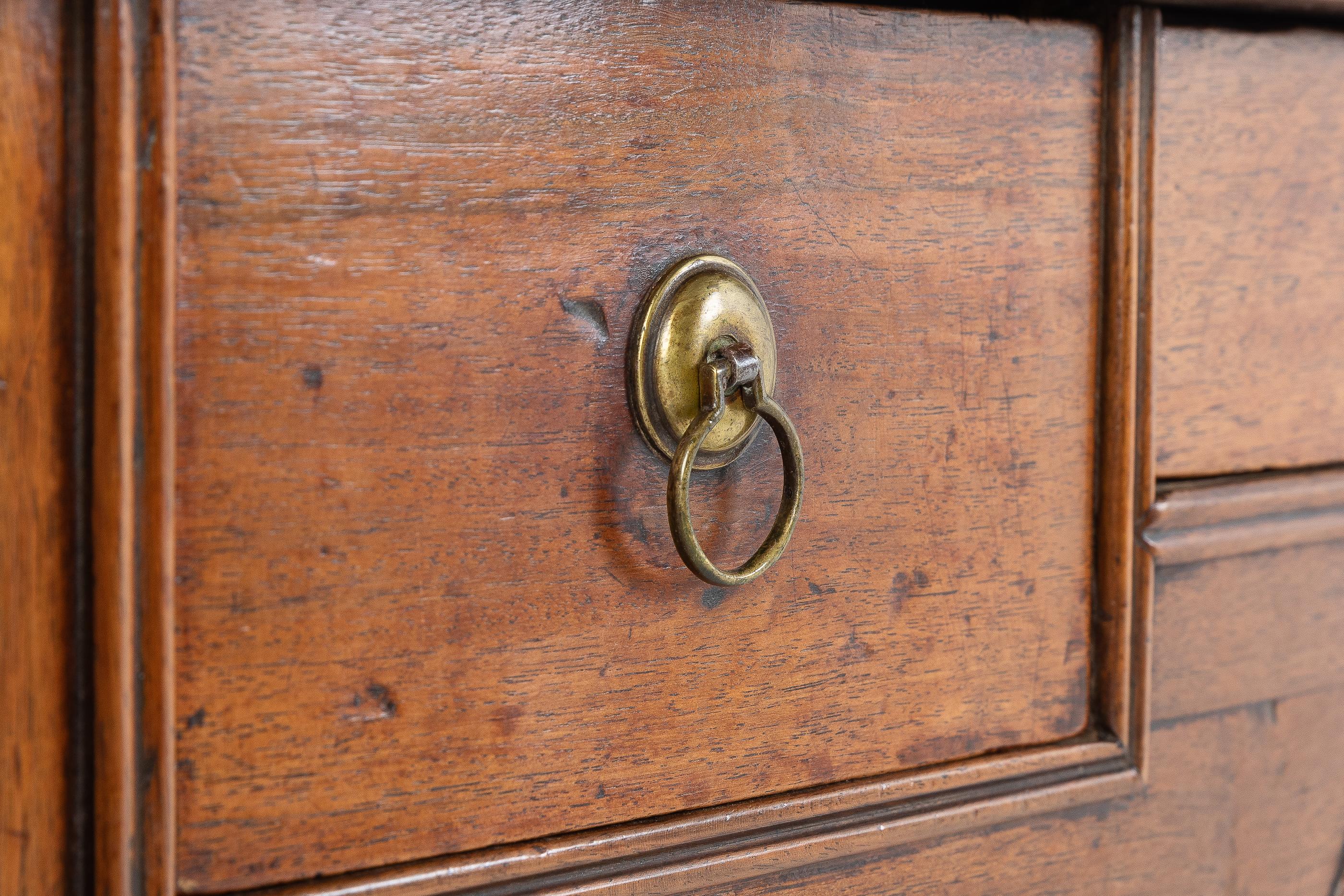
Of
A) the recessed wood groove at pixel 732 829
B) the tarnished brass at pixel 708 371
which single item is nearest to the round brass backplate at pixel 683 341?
the tarnished brass at pixel 708 371

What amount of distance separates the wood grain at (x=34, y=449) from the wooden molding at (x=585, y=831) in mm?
11

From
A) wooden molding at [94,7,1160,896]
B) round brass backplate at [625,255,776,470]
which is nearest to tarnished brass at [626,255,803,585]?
round brass backplate at [625,255,776,470]

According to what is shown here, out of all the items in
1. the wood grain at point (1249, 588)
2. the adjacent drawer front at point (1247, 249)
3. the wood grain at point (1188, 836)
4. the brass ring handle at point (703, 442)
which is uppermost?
the adjacent drawer front at point (1247, 249)

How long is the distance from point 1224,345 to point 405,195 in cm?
35

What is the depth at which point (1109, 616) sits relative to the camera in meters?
0.43

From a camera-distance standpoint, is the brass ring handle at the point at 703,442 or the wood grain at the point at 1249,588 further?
the wood grain at the point at 1249,588

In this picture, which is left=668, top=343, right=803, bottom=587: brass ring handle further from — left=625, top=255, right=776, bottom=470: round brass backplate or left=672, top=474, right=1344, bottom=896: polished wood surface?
left=672, top=474, right=1344, bottom=896: polished wood surface

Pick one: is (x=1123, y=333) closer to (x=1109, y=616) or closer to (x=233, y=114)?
(x=1109, y=616)

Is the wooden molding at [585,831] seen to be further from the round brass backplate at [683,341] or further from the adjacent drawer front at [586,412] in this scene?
the round brass backplate at [683,341]

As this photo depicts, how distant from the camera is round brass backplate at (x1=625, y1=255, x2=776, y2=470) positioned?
34cm

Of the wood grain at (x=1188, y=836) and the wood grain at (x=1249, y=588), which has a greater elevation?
the wood grain at (x=1249, y=588)

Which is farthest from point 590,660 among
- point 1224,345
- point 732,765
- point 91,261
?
point 1224,345

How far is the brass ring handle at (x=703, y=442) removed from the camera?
1.05 ft

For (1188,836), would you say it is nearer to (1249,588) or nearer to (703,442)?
(1249,588)
